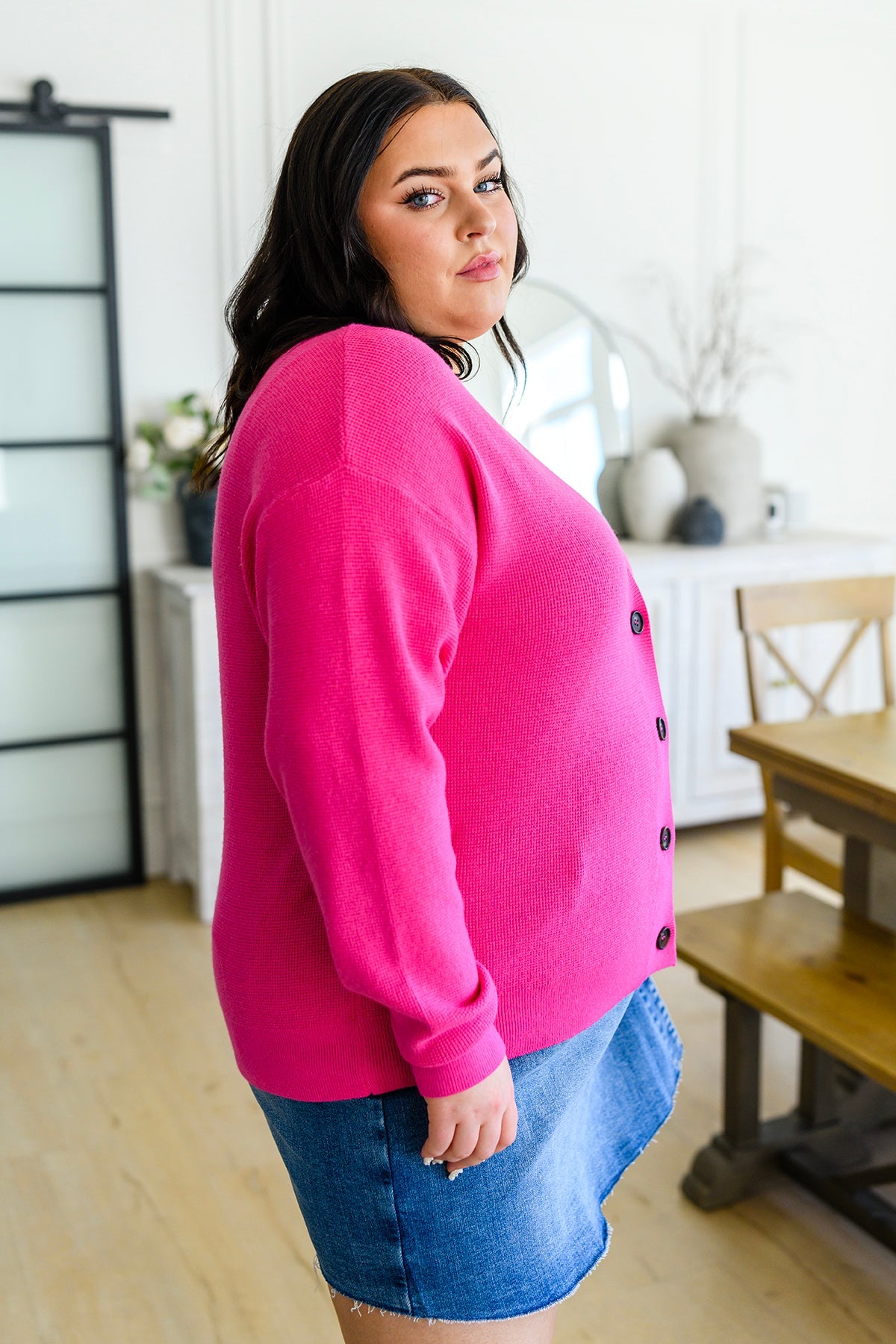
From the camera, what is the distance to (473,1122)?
85 centimetres

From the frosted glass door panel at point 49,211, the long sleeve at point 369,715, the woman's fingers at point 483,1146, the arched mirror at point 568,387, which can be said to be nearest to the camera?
the long sleeve at point 369,715

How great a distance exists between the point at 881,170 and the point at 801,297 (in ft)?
1.66

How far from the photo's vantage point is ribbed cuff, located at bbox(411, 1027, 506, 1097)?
0.82m

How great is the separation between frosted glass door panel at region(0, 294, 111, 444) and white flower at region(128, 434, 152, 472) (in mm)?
168

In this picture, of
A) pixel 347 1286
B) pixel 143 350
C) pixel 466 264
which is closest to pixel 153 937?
pixel 143 350

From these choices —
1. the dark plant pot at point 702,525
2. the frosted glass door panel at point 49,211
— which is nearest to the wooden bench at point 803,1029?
the dark plant pot at point 702,525

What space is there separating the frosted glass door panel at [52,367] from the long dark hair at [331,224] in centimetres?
252

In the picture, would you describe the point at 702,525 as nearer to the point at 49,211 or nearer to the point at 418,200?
the point at 49,211

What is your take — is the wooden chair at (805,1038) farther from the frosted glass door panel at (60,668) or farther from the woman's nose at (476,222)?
the frosted glass door panel at (60,668)

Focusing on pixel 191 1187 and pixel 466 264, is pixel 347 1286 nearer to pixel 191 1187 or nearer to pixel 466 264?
pixel 466 264

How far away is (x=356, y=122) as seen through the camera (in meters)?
0.92

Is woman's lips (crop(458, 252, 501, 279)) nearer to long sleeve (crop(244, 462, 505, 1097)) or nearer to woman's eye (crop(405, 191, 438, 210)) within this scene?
woman's eye (crop(405, 191, 438, 210))

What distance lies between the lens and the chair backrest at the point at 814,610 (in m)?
2.59

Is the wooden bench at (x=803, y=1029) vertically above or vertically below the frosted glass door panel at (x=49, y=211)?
below
